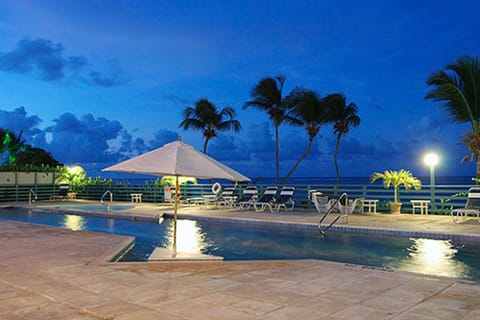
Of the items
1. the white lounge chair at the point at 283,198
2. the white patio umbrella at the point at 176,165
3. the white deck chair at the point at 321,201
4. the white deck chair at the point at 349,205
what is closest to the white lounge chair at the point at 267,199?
the white lounge chair at the point at 283,198

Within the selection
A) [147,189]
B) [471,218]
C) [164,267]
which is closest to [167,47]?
[147,189]

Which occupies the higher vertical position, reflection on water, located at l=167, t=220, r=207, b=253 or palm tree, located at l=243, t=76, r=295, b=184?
palm tree, located at l=243, t=76, r=295, b=184

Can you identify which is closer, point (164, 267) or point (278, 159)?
point (164, 267)

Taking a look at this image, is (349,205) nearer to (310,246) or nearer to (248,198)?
(248,198)

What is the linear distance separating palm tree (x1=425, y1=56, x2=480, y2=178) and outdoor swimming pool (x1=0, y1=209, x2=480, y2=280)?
5559 millimetres

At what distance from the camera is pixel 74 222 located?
1154 cm

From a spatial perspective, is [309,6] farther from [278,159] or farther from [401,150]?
[401,150]

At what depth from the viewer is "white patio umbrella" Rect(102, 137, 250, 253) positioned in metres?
5.36

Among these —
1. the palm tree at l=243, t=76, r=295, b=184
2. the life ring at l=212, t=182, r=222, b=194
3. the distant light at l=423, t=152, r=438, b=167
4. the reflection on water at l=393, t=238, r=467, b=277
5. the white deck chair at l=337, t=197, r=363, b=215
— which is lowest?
the reflection on water at l=393, t=238, r=467, b=277

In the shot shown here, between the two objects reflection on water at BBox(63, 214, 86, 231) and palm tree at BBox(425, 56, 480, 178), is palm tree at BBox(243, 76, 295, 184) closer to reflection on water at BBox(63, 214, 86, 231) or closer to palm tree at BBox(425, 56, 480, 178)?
palm tree at BBox(425, 56, 480, 178)

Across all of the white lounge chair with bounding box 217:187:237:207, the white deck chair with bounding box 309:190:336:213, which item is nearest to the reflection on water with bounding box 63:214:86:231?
the white lounge chair with bounding box 217:187:237:207

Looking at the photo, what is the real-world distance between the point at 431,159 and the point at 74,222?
32.9 feet

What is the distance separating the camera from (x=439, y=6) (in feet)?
62.7

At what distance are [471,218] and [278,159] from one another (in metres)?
9.89
